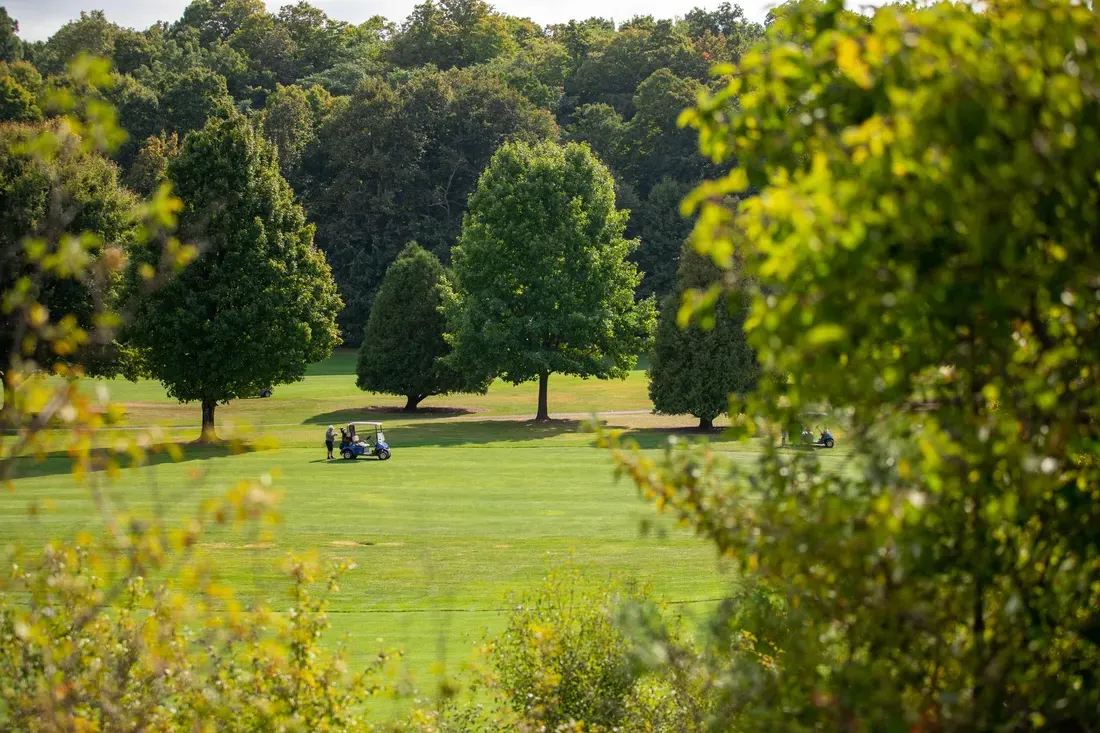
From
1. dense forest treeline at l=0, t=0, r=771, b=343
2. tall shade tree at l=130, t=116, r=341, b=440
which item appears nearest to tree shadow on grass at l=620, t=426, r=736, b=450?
tall shade tree at l=130, t=116, r=341, b=440

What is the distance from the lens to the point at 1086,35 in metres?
4.12

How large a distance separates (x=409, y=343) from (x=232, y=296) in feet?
48.4

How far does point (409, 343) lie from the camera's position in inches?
2162

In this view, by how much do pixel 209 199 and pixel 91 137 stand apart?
37021 millimetres

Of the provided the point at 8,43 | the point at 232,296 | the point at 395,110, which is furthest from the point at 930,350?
the point at 8,43

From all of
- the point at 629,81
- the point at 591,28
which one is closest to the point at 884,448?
the point at 629,81

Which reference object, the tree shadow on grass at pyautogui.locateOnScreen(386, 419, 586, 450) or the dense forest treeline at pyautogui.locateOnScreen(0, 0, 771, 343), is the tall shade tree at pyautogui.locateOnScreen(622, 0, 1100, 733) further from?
the dense forest treeline at pyautogui.locateOnScreen(0, 0, 771, 343)

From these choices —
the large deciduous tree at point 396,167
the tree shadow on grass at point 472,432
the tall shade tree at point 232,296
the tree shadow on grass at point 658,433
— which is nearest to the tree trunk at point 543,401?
the tree shadow on grass at point 472,432

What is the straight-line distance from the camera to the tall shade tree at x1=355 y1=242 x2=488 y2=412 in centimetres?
5466

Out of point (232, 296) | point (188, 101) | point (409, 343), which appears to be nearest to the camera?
point (232, 296)

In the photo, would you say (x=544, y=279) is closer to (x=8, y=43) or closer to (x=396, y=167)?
(x=396, y=167)

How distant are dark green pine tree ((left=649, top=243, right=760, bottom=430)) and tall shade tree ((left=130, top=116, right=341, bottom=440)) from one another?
1267 cm

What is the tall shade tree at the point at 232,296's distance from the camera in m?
40.5


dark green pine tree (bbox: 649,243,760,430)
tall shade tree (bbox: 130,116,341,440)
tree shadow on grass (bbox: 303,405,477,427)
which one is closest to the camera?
tall shade tree (bbox: 130,116,341,440)
